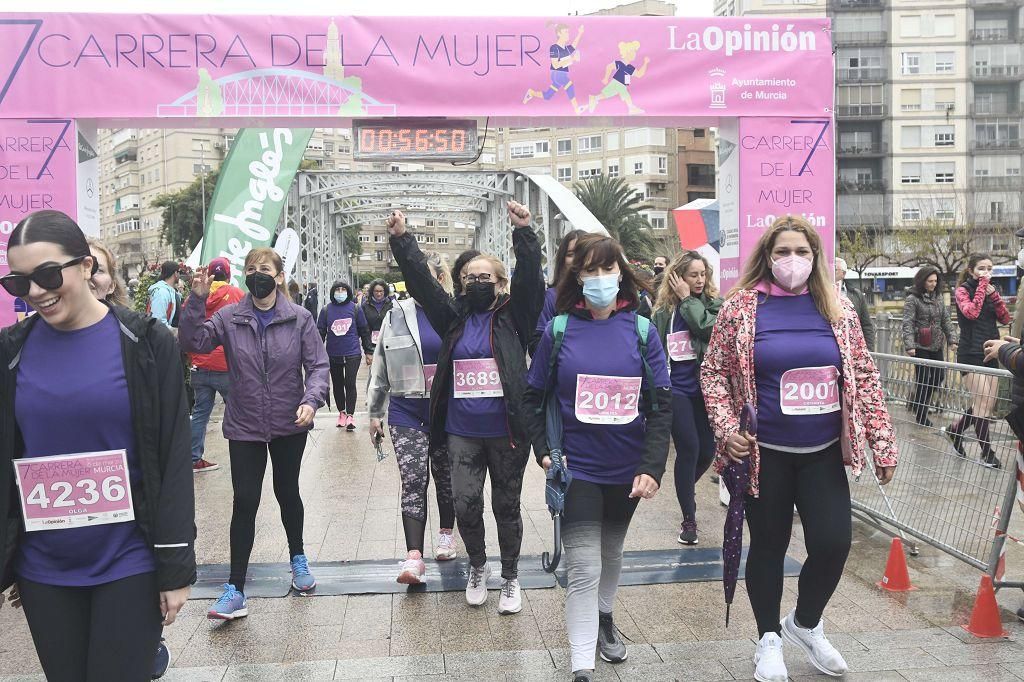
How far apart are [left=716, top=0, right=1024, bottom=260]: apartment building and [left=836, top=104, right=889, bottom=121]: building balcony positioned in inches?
3.1

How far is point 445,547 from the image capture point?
613 centimetres

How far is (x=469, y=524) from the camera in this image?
208 inches

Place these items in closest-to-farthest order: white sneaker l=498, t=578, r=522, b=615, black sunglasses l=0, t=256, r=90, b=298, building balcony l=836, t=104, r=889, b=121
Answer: black sunglasses l=0, t=256, r=90, b=298 < white sneaker l=498, t=578, r=522, b=615 < building balcony l=836, t=104, r=889, b=121

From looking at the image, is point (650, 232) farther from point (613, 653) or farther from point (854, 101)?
point (613, 653)

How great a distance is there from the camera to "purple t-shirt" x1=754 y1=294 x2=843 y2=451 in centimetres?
406

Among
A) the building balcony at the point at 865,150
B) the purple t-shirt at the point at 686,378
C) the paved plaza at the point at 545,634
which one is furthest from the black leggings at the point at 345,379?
the building balcony at the point at 865,150

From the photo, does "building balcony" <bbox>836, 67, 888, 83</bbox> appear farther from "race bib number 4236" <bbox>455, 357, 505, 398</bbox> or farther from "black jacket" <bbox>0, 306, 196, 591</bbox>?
"black jacket" <bbox>0, 306, 196, 591</bbox>

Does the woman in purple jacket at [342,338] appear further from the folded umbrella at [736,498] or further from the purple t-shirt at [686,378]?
the folded umbrella at [736,498]

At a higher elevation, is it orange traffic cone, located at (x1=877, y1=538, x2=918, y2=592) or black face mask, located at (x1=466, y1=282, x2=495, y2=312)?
black face mask, located at (x1=466, y1=282, x2=495, y2=312)

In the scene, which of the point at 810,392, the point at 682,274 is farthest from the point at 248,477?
the point at 682,274

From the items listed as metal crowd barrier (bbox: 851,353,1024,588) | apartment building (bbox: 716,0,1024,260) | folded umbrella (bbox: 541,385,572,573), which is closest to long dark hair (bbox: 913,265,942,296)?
metal crowd barrier (bbox: 851,353,1024,588)

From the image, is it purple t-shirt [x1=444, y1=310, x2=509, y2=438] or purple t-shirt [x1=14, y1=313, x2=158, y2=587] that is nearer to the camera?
purple t-shirt [x1=14, y1=313, x2=158, y2=587]

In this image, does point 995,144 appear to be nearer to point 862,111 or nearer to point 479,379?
point 862,111

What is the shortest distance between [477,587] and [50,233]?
325cm
